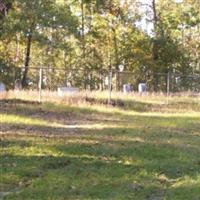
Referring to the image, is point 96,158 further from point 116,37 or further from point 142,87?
point 116,37

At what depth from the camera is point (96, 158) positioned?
11.4 m

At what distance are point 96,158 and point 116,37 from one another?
41789 mm

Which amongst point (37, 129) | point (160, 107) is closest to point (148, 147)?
point (37, 129)

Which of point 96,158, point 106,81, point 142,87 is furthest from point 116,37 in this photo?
point 96,158

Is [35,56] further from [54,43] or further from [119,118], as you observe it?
[119,118]

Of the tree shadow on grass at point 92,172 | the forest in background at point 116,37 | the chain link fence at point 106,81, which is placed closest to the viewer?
the tree shadow on grass at point 92,172

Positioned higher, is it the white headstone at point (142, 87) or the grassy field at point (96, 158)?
the white headstone at point (142, 87)

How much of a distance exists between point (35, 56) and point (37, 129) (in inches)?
1773

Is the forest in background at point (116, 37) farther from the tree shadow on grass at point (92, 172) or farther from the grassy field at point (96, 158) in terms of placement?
the tree shadow on grass at point (92, 172)

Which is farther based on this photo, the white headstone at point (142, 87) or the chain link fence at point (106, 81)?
the white headstone at point (142, 87)

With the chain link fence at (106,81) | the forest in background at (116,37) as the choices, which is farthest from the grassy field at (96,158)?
the forest in background at (116,37)

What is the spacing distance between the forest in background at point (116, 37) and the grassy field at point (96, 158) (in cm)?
2769

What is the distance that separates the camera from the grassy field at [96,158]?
8.74 m

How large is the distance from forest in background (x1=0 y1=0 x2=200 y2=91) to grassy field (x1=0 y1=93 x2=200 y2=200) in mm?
27688
